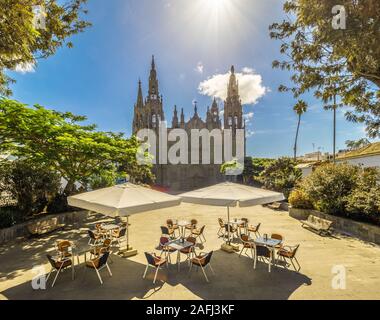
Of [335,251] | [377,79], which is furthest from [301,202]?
[377,79]

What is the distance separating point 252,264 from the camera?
7.57m

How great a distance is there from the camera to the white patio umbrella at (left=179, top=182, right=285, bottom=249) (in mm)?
7160

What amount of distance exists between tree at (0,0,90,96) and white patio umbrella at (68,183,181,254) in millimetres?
4766

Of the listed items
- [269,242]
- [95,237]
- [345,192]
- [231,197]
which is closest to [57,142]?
[95,237]

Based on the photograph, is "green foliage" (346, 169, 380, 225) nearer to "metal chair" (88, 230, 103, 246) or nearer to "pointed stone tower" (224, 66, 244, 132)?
"metal chair" (88, 230, 103, 246)

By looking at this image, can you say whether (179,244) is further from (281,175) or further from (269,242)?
(281,175)

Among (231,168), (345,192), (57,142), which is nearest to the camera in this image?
(57,142)

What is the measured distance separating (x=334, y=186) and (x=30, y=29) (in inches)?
632

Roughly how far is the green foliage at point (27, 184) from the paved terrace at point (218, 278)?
304cm

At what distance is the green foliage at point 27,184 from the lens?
1162 cm

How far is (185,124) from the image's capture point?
49844 millimetres

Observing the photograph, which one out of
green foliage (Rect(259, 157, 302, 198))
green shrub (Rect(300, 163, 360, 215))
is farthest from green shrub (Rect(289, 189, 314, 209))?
green foliage (Rect(259, 157, 302, 198))

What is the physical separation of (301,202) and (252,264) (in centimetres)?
1028
